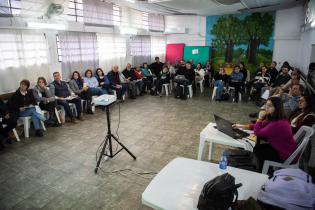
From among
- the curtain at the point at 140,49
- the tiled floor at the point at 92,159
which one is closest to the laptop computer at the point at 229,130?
the tiled floor at the point at 92,159

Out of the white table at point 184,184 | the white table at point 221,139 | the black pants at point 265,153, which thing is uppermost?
the white table at point 184,184

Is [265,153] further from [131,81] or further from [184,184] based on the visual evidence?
[131,81]

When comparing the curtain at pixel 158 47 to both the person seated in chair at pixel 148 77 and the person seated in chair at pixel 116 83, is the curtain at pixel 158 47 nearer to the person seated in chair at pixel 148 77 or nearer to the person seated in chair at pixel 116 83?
the person seated in chair at pixel 148 77

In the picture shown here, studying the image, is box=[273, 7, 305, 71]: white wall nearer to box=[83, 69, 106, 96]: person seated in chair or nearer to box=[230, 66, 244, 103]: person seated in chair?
box=[230, 66, 244, 103]: person seated in chair

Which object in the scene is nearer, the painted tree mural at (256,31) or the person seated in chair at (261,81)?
the person seated in chair at (261,81)

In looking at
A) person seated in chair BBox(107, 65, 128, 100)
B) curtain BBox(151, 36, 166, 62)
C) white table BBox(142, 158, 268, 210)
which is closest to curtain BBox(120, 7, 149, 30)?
curtain BBox(151, 36, 166, 62)

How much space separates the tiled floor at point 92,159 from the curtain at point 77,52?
144cm

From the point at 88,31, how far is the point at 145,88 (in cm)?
290

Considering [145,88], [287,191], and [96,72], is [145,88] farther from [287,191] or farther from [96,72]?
[287,191]

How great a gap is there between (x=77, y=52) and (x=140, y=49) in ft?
10.8

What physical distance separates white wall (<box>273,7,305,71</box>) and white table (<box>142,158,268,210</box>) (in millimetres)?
7697

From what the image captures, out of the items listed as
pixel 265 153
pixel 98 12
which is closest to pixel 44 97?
pixel 98 12

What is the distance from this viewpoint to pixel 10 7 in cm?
433

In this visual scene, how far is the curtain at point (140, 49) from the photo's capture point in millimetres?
8319
